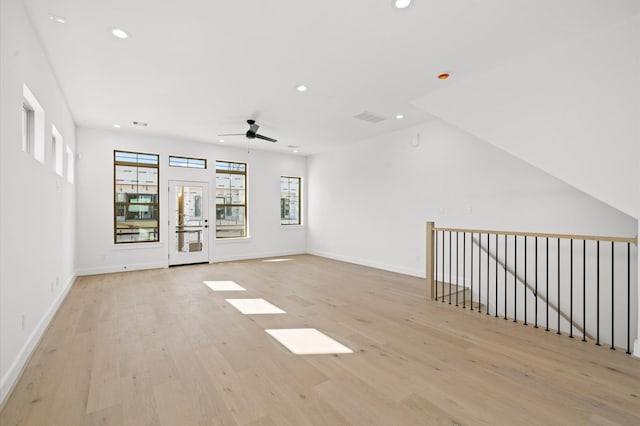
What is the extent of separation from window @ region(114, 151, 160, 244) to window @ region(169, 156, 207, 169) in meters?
0.34

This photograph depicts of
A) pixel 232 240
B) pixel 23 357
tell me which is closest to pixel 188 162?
pixel 232 240

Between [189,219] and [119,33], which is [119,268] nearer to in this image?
[189,219]

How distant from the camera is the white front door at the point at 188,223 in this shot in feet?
22.6

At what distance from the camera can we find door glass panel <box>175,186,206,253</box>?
702cm

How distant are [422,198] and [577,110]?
2977 millimetres

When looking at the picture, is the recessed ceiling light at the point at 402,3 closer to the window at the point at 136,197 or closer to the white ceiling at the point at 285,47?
the white ceiling at the point at 285,47

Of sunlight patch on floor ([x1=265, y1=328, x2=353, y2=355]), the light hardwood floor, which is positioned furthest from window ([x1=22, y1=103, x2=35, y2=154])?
sunlight patch on floor ([x1=265, y1=328, x2=353, y2=355])

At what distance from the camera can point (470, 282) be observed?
4992 mm

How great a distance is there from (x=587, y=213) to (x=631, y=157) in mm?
1367

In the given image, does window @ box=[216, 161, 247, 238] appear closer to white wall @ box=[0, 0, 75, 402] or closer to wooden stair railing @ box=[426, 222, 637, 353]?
white wall @ box=[0, 0, 75, 402]

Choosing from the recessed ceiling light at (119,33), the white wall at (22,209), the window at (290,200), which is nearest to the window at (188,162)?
the window at (290,200)

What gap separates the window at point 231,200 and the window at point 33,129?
443 centimetres

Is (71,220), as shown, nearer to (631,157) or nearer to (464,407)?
(464,407)

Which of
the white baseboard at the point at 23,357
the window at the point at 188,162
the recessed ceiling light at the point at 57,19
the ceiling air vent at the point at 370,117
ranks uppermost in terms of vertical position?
the recessed ceiling light at the point at 57,19
